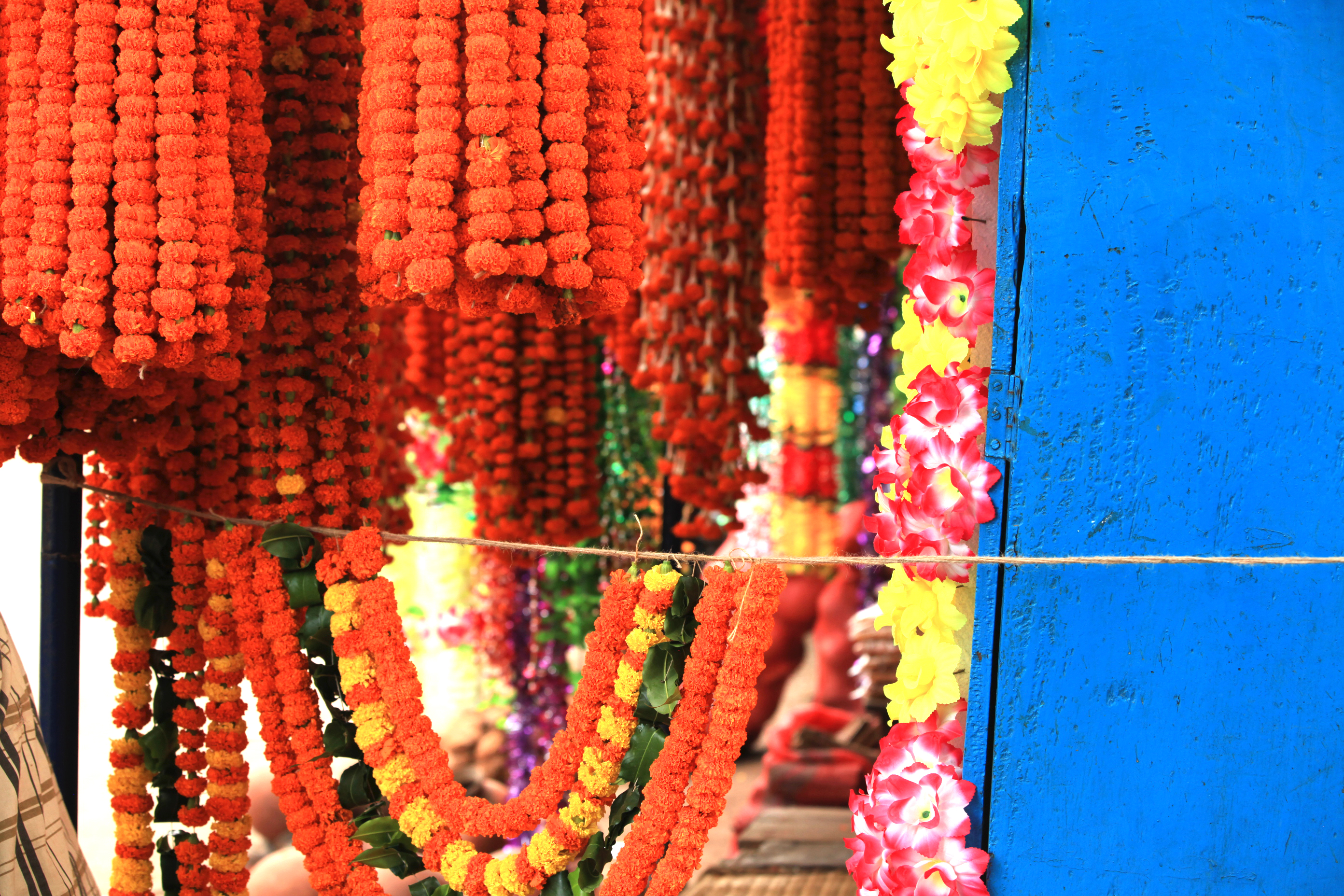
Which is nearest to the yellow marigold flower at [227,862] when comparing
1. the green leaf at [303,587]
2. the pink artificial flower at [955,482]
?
the green leaf at [303,587]

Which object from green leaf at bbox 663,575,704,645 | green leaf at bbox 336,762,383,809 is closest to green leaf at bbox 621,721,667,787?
green leaf at bbox 663,575,704,645

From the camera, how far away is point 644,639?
1364 millimetres

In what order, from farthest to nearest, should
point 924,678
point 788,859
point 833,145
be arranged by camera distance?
point 788,859, point 833,145, point 924,678

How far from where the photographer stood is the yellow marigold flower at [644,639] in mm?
1364

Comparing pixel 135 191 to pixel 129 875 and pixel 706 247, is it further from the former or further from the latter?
pixel 706 247

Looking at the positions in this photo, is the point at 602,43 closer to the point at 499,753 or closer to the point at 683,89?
the point at 683,89

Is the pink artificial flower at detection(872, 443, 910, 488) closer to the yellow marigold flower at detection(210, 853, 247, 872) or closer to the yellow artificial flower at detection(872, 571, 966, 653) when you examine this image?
the yellow artificial flower at detection(872, 571, 966, 653)

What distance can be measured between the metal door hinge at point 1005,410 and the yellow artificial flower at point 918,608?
169mm

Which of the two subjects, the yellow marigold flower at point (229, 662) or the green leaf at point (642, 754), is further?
the yellow marigold flower at point (229, 662)

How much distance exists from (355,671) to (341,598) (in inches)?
4.1

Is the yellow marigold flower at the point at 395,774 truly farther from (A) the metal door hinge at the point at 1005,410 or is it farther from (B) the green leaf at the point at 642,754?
(A) the metal door hinge at the point at 1005,410

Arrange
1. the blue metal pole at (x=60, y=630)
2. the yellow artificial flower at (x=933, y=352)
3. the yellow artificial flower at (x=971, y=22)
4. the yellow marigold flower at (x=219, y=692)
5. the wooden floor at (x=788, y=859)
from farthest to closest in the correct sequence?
the wooden floor at (x=788, y=859)
the blue metal pole at (x=60, y=630)
the yellow marigold flower at (x=219, y=692)
the yellow artificial flower at (x=933, y=352)
the yellow artificial flower at (x=971, y=22)

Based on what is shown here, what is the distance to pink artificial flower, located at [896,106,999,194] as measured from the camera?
4.18 ft

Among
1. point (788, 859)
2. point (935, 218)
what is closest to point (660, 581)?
point (935, 218)
